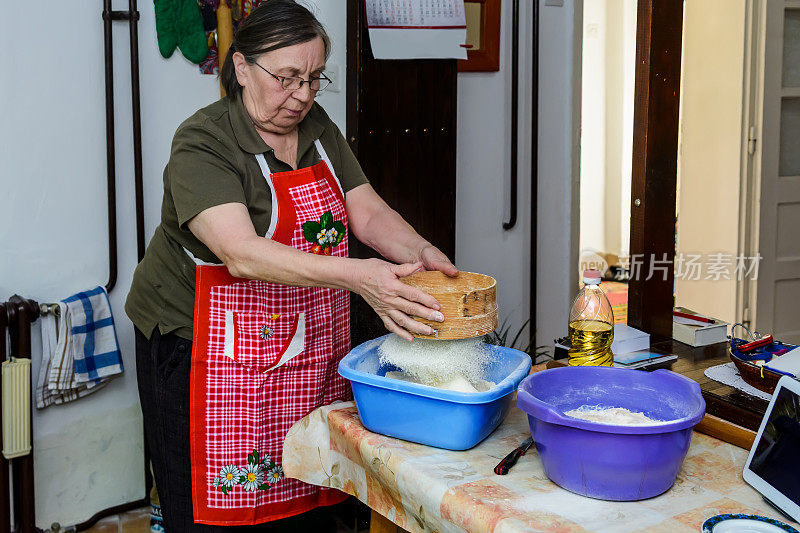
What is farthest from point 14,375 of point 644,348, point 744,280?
point 744,280

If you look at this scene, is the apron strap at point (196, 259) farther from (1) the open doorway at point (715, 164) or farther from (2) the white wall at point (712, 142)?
(2) the white wall at point (712, 142)

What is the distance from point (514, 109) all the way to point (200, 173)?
6.80 ft

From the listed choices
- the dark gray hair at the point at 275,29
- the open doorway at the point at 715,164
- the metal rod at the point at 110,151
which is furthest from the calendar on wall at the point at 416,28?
the open doorway at the point at 715,164

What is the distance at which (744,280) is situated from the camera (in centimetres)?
426

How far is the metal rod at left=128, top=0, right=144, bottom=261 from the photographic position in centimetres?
259

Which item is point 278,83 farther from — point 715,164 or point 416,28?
point 715,164

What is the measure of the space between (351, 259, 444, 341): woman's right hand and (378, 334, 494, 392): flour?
0.20ft

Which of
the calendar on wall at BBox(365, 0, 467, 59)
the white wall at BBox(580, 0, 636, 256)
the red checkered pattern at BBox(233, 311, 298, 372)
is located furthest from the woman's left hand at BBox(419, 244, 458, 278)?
the white wall at BBox(580, 0, 636, 256)

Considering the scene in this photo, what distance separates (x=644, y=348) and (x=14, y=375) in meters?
1.88

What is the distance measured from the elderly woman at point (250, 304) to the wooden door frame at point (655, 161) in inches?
25.4

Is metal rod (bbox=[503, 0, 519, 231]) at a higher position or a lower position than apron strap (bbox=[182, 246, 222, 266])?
higher

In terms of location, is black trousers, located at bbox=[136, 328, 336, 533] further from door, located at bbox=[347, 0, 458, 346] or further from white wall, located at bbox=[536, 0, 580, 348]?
white wall, located at bbox=[536, 0, 580, 348]

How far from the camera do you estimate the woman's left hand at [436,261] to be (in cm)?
157

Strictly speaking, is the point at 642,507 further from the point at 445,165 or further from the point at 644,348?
the point at 445,165
